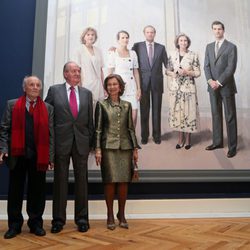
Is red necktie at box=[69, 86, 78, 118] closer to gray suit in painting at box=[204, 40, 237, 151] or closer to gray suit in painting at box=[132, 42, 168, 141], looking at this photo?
gray suit in painting at box=[132, 42, 168, 141]

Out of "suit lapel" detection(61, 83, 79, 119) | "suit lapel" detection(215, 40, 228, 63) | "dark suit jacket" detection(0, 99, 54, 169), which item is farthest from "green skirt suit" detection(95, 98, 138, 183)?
"suit lapel" detection(215, 40, 228, 63)

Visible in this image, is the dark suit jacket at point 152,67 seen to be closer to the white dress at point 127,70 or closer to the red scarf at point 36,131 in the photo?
the white dress at point 127,70

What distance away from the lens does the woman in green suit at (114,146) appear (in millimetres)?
2350

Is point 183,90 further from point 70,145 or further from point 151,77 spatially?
point 70,145

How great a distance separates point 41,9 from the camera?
9.92ft

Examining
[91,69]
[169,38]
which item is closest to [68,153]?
[91,69]

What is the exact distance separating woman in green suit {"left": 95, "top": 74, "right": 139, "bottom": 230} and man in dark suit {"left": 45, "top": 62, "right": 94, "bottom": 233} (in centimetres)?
12

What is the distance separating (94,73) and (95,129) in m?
0.84

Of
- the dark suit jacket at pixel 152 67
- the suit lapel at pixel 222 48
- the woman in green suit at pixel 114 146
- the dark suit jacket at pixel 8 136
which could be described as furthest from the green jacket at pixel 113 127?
the suit lapel at pixel 222 48

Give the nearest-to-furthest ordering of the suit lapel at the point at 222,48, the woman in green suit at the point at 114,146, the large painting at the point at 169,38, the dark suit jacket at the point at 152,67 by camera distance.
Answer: the woman in green suit at the point at 114,146, the large painting at the point at 169,38, the dark suit jacket at the point at 152,67, the suit lapel at the point at 222,48

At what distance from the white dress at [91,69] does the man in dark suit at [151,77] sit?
43cm

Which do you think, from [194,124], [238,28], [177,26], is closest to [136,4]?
[177,26]

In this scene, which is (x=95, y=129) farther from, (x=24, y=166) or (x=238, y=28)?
(x=238, y=28)

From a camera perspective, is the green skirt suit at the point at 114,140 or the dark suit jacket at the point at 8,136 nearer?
the dark suit jacket at the point at 8,136
